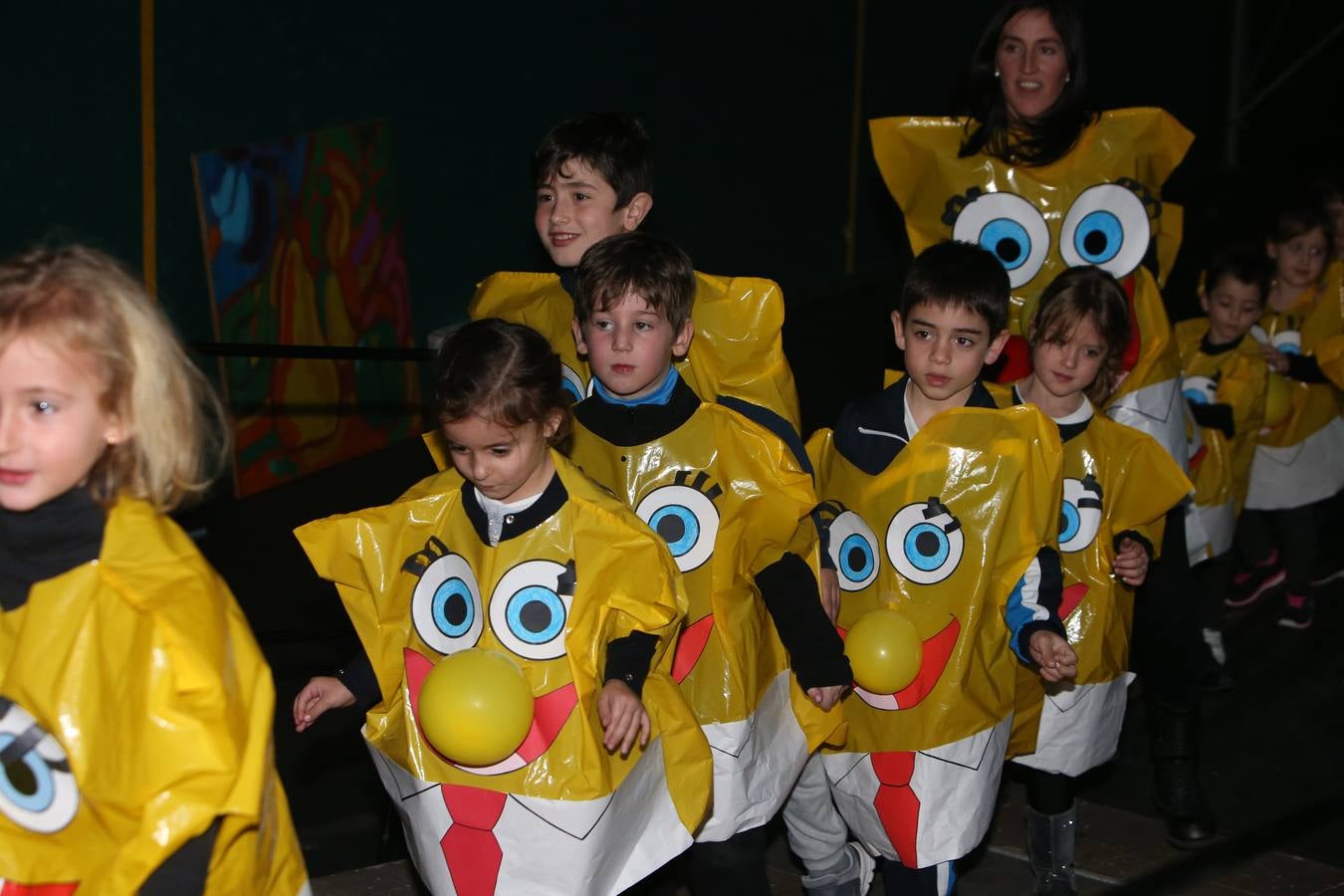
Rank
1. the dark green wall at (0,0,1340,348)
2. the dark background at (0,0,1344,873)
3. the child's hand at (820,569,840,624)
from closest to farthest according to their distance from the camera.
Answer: the child's hand at (820,569,840,624), the dark background at (0,0,1344,873), the dark green wall at (0,0,1340,348)

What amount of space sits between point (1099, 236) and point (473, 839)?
229 cm

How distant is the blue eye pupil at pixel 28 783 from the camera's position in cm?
196

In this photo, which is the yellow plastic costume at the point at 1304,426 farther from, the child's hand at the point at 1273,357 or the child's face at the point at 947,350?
the child's face at the point at 947,350

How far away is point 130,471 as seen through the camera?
6.64ft

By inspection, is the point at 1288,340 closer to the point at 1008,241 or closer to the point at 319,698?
the point at 1008,241

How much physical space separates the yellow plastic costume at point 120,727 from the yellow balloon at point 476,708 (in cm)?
44

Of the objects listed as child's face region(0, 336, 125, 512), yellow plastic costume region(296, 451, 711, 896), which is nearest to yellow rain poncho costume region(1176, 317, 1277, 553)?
yellow plastic costume region(296, 451, 711, 896)

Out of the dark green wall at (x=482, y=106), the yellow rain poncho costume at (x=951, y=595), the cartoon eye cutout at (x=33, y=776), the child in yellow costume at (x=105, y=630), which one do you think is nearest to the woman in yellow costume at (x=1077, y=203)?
the yellow rain poncho costume at (x=951, y=595)

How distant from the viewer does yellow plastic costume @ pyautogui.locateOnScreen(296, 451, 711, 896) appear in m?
2.56

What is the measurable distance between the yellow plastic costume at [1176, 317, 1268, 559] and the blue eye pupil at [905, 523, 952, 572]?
6.16ft

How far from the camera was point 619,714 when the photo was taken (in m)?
2.50

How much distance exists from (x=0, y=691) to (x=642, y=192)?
1.84m

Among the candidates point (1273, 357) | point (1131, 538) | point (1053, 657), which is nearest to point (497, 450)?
point (1053, 657)

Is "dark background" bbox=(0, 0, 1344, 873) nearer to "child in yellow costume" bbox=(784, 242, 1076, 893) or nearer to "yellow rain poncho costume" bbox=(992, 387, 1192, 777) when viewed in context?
"yellow rain poncho costume" bbox=(992, 387, 1192, 777)
